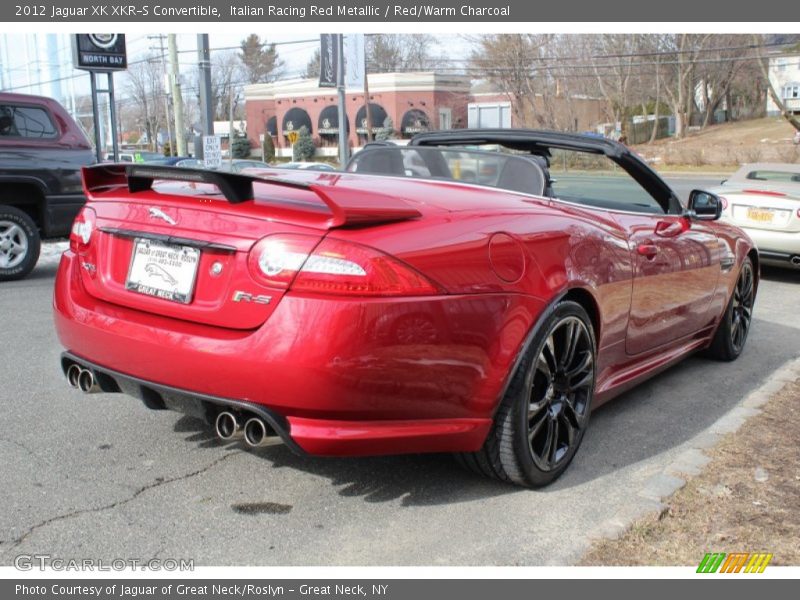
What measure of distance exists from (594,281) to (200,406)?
1795 millimetres

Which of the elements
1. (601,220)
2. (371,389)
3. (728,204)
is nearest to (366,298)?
(371,389)

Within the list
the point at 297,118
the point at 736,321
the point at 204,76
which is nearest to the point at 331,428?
the point at 736,321

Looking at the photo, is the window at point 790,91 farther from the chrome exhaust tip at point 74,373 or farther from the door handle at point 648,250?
the chrome exhaust tip at point 74,373

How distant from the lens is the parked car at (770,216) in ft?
30.5

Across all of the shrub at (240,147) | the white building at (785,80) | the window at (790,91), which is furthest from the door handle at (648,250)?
the window at (790,91)

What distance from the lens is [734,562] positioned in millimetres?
2838

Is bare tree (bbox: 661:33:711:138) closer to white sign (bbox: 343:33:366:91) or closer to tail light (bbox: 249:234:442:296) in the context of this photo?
white sign (bbox: 343:33:366:91)

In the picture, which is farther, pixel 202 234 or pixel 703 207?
pixel 703 207

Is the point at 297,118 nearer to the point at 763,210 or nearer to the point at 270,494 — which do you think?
the point at 763,210

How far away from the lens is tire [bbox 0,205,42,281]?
892 centimetres

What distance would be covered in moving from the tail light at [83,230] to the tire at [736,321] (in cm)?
412

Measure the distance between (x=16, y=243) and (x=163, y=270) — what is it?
685cm

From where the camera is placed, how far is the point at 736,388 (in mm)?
5160

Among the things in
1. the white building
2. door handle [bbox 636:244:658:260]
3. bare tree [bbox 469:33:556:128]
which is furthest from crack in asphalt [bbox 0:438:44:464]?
the white building
